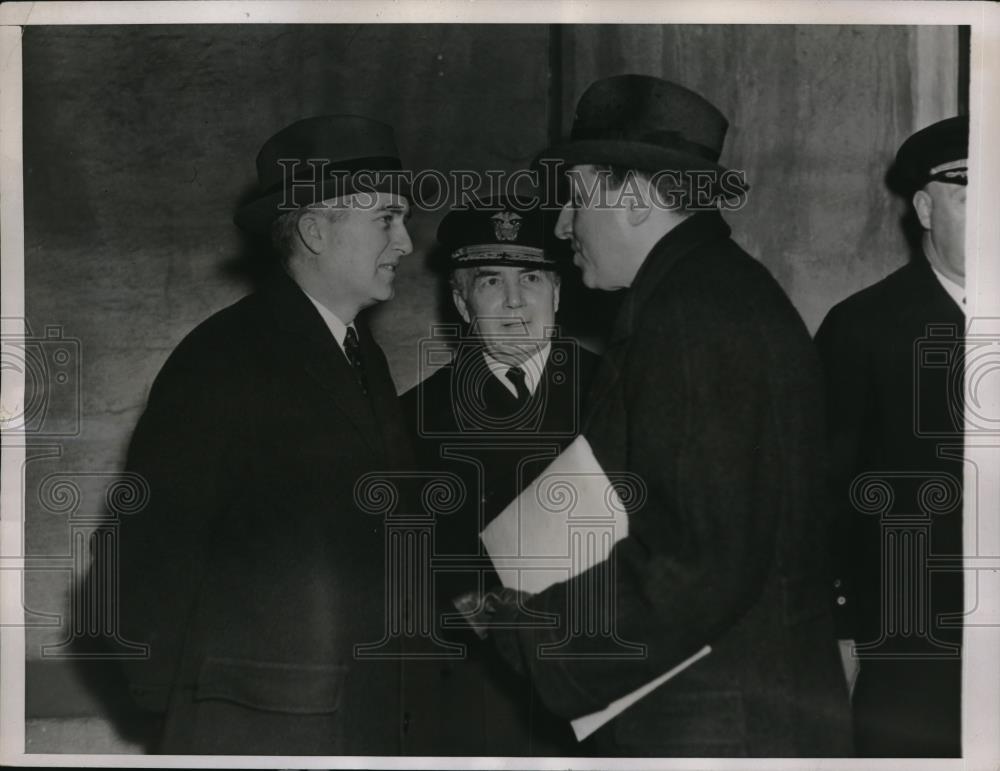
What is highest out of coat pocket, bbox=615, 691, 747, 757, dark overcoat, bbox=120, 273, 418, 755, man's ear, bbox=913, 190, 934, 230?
man's ear, bbox=913, 190, 934, 230

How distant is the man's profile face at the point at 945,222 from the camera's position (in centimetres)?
265

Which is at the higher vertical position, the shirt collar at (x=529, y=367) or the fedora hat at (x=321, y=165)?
the fedora hat at (x=321, y=165)

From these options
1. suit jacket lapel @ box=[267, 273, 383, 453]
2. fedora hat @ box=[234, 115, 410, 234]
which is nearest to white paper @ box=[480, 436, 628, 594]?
suit jacket lapel @ box=[267, 273, 383, 453]

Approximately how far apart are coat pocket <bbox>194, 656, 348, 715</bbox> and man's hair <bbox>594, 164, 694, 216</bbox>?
4.51ft

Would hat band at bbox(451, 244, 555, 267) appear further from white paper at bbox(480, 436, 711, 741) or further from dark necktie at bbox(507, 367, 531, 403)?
white paper at bbox(480, 436, 711, 741)

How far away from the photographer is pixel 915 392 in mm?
2648

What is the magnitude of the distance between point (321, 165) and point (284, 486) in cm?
80

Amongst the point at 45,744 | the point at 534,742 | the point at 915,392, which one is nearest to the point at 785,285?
the point at 915,392

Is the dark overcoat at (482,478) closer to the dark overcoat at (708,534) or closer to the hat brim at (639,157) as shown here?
A: the dark overcoat at (708,534)

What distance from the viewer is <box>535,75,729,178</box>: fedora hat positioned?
8.51 feet

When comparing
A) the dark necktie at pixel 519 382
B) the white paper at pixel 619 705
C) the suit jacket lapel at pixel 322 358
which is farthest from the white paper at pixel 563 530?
the suit jacket lapel at pixel 322 358

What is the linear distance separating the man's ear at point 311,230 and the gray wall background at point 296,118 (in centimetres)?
15

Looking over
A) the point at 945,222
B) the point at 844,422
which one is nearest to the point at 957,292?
the point at 945,222

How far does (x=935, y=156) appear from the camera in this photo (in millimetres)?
2648
